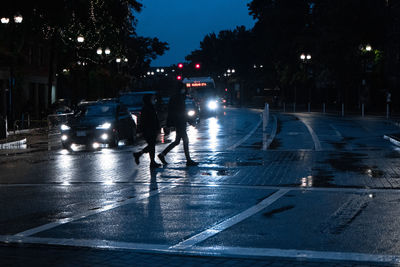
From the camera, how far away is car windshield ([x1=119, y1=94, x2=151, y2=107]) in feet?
100

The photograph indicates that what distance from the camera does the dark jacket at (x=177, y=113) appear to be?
1559 cm

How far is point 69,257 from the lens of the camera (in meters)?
6.81

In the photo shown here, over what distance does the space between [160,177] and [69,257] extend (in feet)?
22.3

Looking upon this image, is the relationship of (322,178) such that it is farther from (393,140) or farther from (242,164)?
(393,140)

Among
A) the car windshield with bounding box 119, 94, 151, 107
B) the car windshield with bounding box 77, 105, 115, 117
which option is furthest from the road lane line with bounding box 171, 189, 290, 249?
the car windshield with bounding box 119, 94, 151, 107

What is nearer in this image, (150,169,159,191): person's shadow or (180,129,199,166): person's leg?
(150,169,159,191): person's shadow

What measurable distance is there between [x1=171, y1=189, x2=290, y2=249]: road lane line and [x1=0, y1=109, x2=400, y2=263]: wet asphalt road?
0.04 ft

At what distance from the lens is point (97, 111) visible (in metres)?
23.5

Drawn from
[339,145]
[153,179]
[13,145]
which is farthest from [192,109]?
[153,179]

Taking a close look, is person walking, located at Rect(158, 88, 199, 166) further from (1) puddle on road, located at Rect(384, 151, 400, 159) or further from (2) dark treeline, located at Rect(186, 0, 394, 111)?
(2) dark treeline, located at Rect(186, 0, 394, 111)

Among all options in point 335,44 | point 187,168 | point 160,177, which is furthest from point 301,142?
point 335,44

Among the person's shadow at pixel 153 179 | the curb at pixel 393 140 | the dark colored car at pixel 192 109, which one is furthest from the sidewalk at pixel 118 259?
the dark colored car at pixel 192 109

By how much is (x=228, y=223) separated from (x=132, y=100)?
75.0 ft

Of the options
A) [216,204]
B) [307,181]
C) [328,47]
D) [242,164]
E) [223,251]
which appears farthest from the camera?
[328,47]
